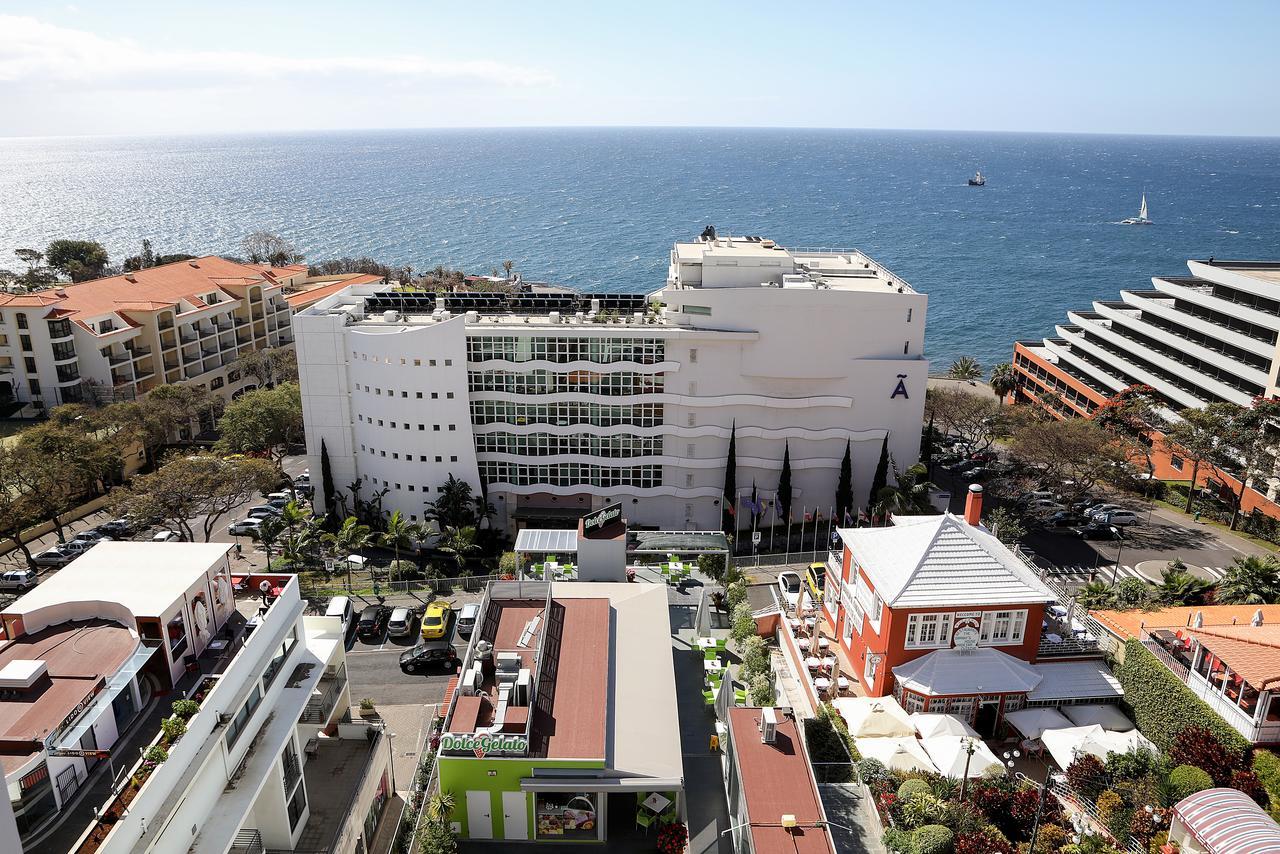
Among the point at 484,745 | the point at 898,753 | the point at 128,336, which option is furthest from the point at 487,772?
the point at 128,336

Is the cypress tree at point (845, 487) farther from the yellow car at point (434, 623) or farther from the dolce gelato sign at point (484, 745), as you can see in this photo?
the dolce gelato sign at point (484, 745)

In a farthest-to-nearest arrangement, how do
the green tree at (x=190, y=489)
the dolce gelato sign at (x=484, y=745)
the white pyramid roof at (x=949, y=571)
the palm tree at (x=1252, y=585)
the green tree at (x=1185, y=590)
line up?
1. the green tree at (x=190, y=489)
2. the green tree at (x=1185, y=590)
3. the palm tree at (x=1252, y=585)
4. the white pyramid roof at (x=949, y=571)
5. the dolce gelato sign at (x=484, y=745)

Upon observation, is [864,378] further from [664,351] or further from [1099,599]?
[1099,599]

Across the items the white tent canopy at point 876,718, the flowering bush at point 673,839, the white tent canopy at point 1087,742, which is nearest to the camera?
the flowering bush at point 673,839

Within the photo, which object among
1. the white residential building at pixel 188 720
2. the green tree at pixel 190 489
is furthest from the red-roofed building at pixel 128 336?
the white residential building at pixel 188 720

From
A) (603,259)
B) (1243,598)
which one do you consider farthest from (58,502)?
(603,259)

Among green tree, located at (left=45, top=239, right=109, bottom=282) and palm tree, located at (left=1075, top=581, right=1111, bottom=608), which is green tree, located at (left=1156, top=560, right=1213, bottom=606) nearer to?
palm tree, located at (left=1075, top=581, right=1111, bottom=608)

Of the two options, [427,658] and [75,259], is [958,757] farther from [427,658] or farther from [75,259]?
[75,259]
